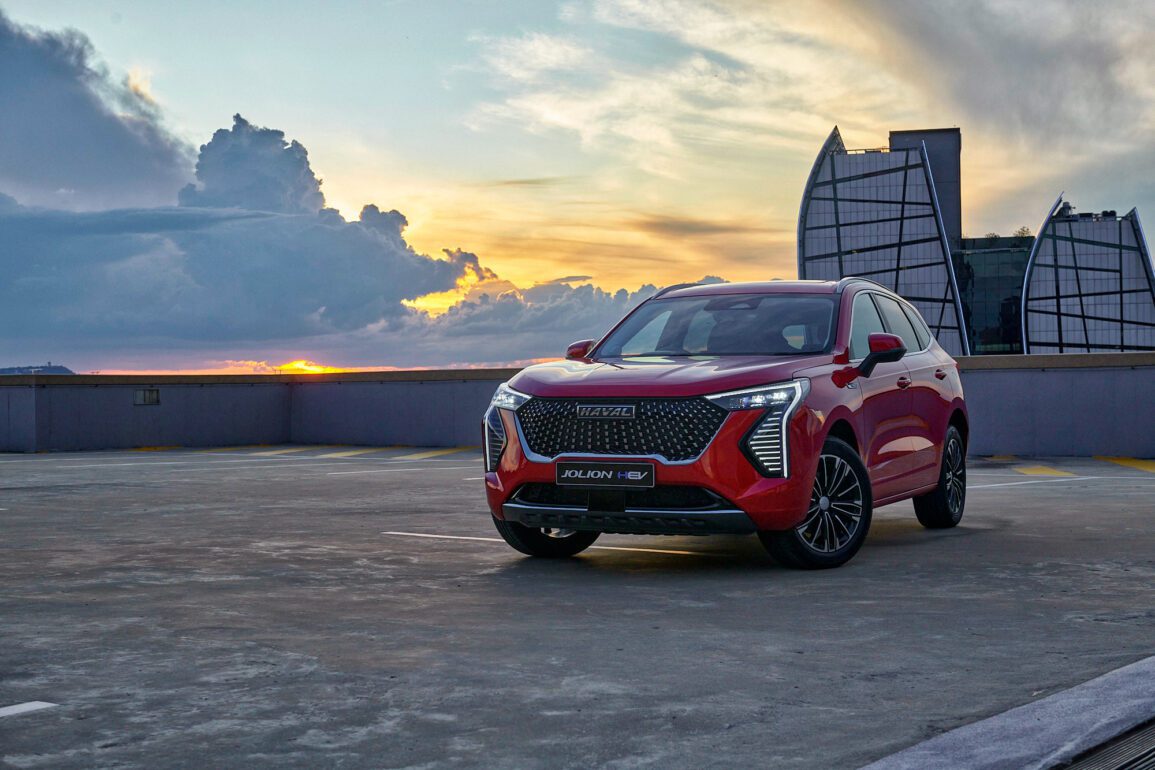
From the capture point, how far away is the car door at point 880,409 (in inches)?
337

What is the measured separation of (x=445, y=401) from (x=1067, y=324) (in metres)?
106

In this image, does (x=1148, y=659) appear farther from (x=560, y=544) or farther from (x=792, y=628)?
(x=560, y=544)

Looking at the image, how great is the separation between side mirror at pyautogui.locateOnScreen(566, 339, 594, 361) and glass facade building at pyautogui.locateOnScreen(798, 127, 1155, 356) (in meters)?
112

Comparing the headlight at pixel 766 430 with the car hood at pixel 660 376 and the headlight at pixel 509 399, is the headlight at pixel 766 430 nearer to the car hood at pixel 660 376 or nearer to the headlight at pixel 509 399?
the car hood at pixel 660 376

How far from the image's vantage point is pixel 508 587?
7.23 metres

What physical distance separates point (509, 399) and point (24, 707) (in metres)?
4.11

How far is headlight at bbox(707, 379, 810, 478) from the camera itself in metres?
7.45

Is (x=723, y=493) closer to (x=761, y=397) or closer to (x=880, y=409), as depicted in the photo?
(x=761, y=397)

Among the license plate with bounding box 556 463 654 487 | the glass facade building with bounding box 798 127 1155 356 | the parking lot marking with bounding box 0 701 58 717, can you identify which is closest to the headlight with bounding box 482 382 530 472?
the license plate with bounding box 556 463 654 487

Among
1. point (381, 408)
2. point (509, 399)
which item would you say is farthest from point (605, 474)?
point (381, 408)

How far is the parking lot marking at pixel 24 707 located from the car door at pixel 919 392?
6.39 m

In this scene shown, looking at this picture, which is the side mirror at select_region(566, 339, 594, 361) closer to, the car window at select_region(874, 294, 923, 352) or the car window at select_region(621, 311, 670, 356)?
the car window at select_region(621, 311, 670, 356)

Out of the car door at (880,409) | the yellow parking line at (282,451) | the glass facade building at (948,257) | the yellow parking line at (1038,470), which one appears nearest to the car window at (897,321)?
the car door at (880,409)

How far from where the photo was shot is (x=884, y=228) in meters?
122
